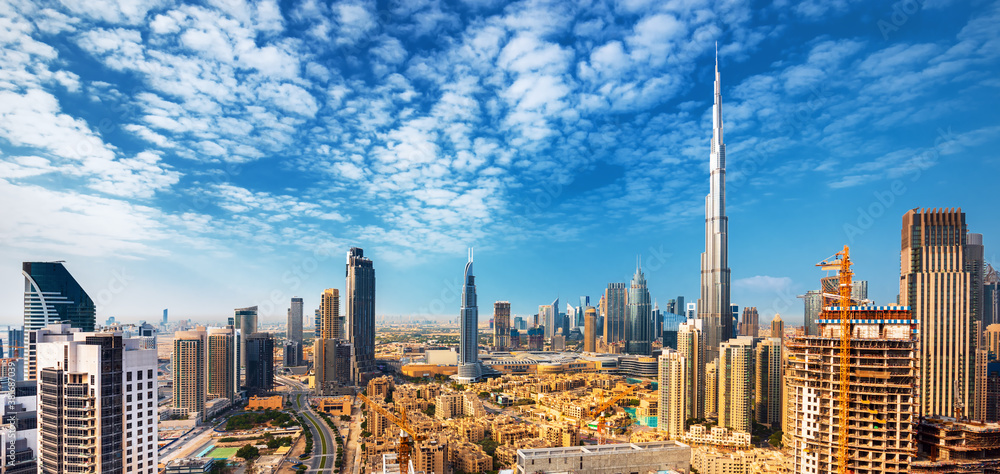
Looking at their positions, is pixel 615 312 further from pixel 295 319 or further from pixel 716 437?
pixel 716 437

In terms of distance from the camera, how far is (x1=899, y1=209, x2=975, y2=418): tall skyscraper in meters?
20.4

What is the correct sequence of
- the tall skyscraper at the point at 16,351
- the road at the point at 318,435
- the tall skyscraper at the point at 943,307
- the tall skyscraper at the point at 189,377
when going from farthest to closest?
the tall skyscraper at the point at 189,377
the tall skyscraper at the point at 16,351
the road at the point at 318,435
the tall skyscraper at the point at 943,307

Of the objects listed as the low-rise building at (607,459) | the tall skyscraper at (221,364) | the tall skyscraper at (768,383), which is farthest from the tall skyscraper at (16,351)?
the tall skyscraper at (768,383)

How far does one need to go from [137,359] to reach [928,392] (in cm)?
2712

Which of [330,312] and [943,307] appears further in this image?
[330,312]

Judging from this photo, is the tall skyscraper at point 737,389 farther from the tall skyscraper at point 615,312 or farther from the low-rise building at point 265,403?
the tall skyscraper at point 615,312

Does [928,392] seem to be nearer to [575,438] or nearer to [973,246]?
[973,246]

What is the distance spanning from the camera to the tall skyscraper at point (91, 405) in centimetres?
1058

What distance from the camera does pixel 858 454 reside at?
10367 mm

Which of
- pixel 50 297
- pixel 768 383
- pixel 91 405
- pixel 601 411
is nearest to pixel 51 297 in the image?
pixel 50 297

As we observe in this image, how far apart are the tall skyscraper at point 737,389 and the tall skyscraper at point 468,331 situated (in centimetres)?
2582

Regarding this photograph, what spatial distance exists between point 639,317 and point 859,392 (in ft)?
188

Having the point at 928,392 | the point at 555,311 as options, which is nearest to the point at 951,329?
the point at 928,392

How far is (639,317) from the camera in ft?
218
